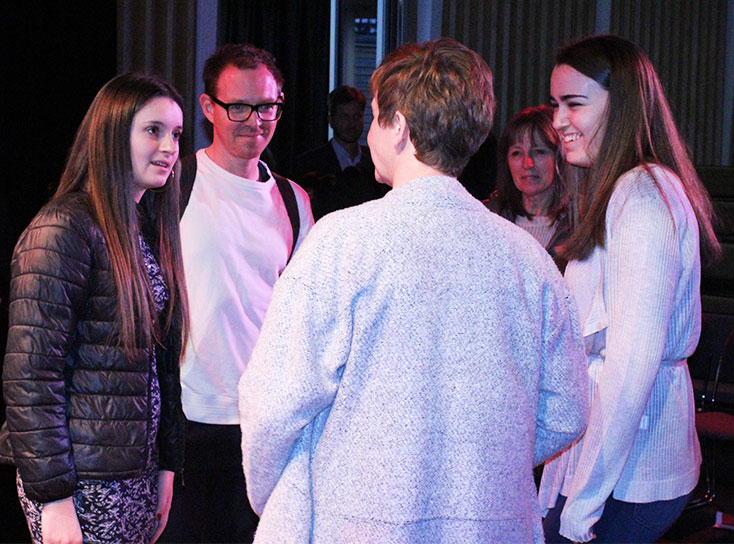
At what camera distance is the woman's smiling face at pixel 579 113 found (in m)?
1.83

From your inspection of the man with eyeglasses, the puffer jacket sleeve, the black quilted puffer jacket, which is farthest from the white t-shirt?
the puffer jacket sleeve

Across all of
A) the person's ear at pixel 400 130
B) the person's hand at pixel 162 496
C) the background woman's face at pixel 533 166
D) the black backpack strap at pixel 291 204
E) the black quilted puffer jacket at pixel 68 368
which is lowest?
the person's hand at pixel 162 496

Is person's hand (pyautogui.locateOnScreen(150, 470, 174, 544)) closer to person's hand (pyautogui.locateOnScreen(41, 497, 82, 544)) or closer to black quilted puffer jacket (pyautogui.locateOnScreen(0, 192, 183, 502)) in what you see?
black quilted puffer jacket (pyautogui.locateOnScreen(0, 192, 183, 502))

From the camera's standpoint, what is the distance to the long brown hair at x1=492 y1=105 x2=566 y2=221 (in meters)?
3.36

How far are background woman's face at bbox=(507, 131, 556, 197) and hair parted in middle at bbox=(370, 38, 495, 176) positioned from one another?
2.01 meters

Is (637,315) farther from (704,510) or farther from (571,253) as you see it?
(704,510)

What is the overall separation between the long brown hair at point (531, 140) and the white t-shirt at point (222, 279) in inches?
42.3

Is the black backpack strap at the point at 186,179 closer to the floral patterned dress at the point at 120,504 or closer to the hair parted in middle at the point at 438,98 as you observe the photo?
the floral patterned dress at the point at 120,504

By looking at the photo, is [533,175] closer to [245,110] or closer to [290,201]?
[290,201]

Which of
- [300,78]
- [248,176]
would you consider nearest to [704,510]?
[248,176]

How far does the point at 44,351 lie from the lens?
1778 mm

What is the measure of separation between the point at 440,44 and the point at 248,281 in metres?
1.42

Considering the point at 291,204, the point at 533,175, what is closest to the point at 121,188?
the point at 291,204

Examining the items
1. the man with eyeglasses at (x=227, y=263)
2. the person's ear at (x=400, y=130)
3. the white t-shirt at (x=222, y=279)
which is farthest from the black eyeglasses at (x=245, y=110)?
the person's ear at (x=400, y=130)
